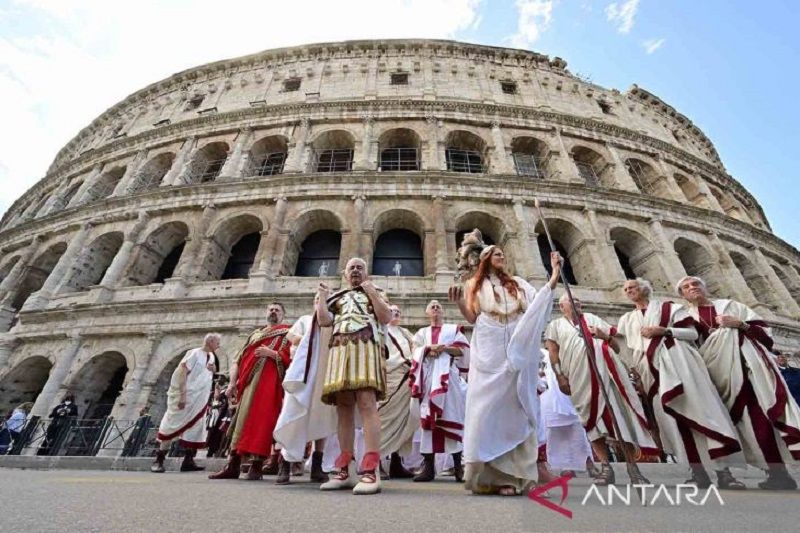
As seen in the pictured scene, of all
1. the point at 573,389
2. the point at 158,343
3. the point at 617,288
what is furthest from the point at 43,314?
the point at 617,288

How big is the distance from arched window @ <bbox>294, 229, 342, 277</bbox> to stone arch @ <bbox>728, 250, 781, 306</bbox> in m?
15.3

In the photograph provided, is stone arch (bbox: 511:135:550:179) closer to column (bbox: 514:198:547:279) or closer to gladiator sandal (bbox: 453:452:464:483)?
column (bbox: 514:198:547:279)

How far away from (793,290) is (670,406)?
1903 cm

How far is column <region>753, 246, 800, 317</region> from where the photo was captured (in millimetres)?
13516

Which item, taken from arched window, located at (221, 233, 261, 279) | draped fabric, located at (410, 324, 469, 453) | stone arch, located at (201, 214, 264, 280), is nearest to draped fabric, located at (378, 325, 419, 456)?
draped fabric, located at (410, 324, 469, 453)

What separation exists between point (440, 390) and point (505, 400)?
5.09 feet

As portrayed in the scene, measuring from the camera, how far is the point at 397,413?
4934mm

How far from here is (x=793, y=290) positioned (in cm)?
1611

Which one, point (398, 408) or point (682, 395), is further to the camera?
point (398, 408)

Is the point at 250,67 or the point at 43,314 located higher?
the point at 250,67

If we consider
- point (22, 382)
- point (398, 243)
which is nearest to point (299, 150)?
point (398, 243)

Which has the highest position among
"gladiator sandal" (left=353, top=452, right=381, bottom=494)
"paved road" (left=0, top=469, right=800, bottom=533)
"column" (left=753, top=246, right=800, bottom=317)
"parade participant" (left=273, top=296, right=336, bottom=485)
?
"column" (left=753, top=246, right=800, bottom=317)

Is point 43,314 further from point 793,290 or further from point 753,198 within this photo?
point 753,198

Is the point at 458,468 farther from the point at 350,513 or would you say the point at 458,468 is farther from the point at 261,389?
the point at 350,513
